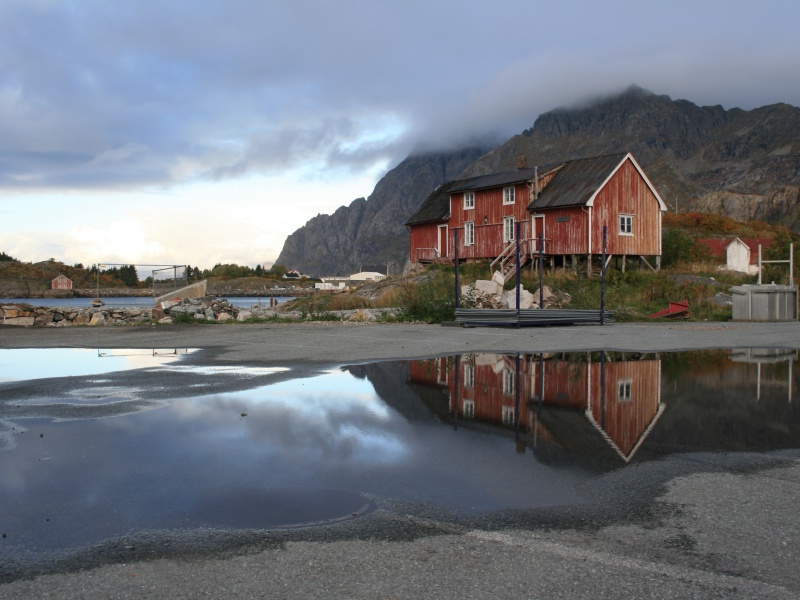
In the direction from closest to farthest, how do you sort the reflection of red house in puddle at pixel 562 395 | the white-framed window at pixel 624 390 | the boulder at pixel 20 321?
the reflection of red house in puddle at pixel 562 395, the white-framed window at pixel 624 390, the boulder at pixel 20 321

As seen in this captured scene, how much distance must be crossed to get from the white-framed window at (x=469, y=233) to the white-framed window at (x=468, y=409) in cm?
3833

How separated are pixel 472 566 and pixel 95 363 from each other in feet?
41.1

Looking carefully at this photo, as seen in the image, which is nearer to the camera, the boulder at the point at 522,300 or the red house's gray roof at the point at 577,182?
the boulder at the point at 522,300

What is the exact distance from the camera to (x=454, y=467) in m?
6.41

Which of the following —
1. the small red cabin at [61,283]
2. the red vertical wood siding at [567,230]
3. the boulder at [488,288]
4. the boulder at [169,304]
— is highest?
the red vertical wood siding at [567,230]

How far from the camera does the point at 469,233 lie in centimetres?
4819

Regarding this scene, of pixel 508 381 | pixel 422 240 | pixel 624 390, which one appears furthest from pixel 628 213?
pixel 624 390

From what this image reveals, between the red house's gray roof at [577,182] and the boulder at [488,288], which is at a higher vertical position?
the red house's gray roof at [577,182]

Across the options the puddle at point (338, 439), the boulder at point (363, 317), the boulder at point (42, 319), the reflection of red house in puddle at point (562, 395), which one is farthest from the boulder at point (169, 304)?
the reflection of red house in puddle at point (562, 395)

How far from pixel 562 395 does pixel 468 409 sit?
5.40 feet

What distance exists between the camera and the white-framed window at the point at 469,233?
4769cm

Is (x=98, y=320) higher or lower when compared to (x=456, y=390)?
higher

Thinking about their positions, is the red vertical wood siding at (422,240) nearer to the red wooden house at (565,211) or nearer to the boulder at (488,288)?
the red wooden house at (565,211)

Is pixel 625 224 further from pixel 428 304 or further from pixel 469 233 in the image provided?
pixel 428 304
